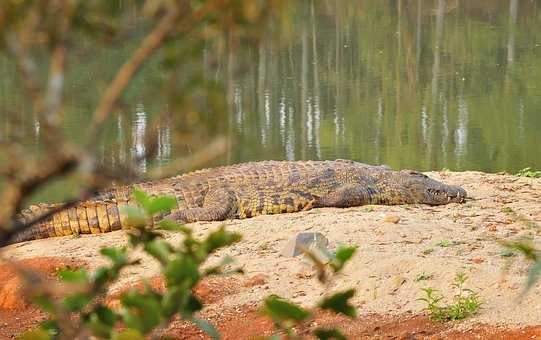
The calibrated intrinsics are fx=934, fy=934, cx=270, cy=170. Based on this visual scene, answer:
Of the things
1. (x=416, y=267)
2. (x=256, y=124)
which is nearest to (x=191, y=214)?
(x=416, y=267)

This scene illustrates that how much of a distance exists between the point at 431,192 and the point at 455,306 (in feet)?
11.3

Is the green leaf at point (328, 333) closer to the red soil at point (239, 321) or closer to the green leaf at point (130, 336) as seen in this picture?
the green leaf at point (130, 336)

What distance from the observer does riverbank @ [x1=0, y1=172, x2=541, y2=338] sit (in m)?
5.05

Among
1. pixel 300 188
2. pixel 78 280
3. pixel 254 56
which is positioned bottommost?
pixel 300 188

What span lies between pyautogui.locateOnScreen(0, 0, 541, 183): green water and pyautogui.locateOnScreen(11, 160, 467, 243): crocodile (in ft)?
2.28

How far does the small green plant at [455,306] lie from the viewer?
4953mm

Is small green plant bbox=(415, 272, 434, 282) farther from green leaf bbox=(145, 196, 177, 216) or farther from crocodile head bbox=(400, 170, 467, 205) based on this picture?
green leaf bbox=(145, 196, 177, 216)

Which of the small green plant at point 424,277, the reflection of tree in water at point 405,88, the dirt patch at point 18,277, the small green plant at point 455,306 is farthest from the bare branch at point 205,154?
the reflection of tree in water at point 405,88

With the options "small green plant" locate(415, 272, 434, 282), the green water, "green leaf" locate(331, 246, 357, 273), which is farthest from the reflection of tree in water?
"green leaf" locate(331, 246, 357, 273)

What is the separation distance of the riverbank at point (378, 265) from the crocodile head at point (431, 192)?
24cm

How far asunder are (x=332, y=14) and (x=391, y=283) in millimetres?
30616

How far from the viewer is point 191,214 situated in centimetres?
780

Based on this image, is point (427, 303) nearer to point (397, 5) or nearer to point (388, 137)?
point (388, 137)

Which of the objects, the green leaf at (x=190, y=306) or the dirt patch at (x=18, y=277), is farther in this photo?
the dirt patch at (x=18, y=277)
